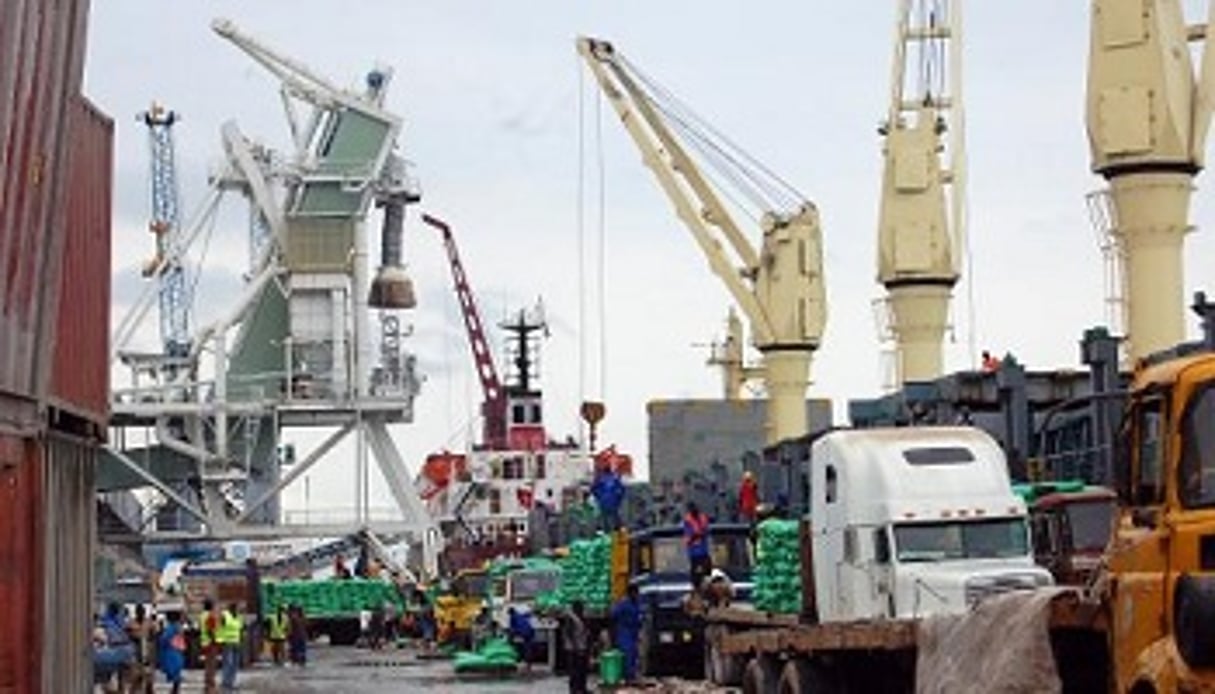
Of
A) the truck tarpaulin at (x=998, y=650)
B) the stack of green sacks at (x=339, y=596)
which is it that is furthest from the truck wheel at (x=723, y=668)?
the stack of green sacks at (x=339, y=596)

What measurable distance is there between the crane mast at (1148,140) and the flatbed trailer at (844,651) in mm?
12529

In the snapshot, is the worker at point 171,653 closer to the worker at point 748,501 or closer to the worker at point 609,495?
the worker at point 609,495

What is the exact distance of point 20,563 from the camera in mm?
14711

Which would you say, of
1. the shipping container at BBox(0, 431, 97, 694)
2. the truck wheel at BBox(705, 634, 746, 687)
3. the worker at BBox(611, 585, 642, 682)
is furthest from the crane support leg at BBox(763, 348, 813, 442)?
the shipping container at BBox(0, 431, 97, 694)

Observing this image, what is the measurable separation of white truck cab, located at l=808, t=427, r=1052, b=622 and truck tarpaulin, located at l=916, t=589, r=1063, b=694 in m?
5.14

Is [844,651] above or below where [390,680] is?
above

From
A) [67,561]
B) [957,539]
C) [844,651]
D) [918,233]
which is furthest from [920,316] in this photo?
[67,561]

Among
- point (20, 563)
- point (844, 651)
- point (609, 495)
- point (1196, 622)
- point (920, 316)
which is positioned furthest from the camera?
point (920, 316)

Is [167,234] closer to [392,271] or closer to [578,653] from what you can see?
[392,271]

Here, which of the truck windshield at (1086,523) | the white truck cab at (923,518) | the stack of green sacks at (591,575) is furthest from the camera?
the stack of green sacks at (591,575)

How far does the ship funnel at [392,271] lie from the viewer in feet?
236

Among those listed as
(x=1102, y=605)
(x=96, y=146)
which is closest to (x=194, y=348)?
(x=96, y=146)

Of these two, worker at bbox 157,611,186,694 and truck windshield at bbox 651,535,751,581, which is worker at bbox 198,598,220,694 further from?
truck windshield at bbox 651,535,751,581

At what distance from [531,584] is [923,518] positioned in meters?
25.2
